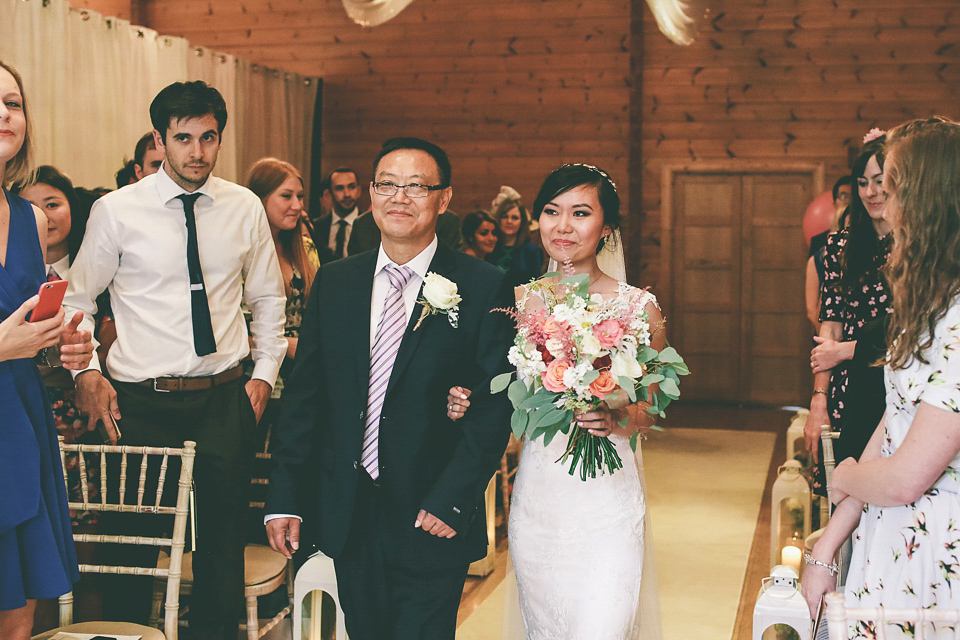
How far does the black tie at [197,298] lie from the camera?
2.95m

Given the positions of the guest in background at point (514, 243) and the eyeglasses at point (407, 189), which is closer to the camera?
the eyeglasses at point (407, 189)

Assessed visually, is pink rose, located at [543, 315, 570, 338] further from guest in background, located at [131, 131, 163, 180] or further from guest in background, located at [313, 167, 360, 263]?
guest in background, located at [313, 167, 360, 263]

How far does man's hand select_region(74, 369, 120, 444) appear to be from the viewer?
285 centimetres

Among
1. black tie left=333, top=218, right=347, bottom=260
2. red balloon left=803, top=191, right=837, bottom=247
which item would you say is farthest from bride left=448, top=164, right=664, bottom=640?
red balloon left=803, top=191, right=837, bottom=247

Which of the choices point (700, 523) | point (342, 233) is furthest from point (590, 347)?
point (342, 233)

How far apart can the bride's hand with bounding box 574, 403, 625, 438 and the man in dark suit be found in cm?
298

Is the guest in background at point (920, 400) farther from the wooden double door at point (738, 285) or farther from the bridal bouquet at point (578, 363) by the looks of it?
the wooden double door at point (738, 285)

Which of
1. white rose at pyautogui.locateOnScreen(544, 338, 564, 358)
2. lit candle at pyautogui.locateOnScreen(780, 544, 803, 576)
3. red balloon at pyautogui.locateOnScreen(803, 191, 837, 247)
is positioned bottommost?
lit candle at pyautogui.locateOnScreen(780, 544, 803, 576)

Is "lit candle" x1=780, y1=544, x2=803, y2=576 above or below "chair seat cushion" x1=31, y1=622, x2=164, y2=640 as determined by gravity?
below

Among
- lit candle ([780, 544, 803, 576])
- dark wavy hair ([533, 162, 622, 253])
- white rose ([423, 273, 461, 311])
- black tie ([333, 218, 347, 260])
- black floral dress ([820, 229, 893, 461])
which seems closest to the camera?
white rose ([423, 273, 461, 311])

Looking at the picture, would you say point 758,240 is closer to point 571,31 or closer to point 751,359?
point 751,359

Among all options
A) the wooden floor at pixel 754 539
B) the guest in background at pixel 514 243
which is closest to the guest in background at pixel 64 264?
the wooden floor at pixel 754 539

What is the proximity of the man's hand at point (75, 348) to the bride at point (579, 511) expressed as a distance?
99 centimetres

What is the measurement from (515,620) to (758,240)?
741cm
